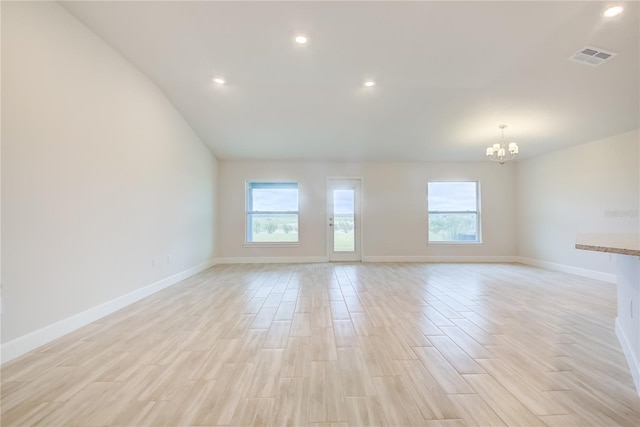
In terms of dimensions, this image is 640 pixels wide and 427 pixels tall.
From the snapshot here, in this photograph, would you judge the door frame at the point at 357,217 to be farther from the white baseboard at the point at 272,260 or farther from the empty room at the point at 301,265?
the empty room at the point at 301,265

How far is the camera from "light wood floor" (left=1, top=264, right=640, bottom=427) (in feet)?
4.50

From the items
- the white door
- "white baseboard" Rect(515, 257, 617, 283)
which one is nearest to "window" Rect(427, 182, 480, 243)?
"white baseboard" Rect(515, 257, 617, 283)

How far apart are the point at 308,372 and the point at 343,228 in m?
4.78

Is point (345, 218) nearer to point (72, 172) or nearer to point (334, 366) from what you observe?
point (334, 366)

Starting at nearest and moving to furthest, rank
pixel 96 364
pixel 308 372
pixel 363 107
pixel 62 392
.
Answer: pixel 62 392 → pixel 308 372 → pixel 96 364 → pixel 363 107

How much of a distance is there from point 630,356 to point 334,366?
1995mm

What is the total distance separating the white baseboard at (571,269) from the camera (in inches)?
169

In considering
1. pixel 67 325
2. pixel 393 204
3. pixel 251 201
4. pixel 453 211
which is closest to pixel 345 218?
pixel 393 204

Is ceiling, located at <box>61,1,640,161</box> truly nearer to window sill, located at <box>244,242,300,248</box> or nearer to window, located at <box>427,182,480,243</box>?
window, located at <box>427,182,480,243</box>

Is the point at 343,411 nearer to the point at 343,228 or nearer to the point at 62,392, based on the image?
the point at 62,392

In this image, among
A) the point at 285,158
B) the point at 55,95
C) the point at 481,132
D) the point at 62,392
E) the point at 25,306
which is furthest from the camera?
the point at 285,158

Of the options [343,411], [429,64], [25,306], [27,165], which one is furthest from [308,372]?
[429,64]

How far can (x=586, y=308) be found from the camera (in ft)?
Result: 9.84

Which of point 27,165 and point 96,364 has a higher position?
point 27,165
